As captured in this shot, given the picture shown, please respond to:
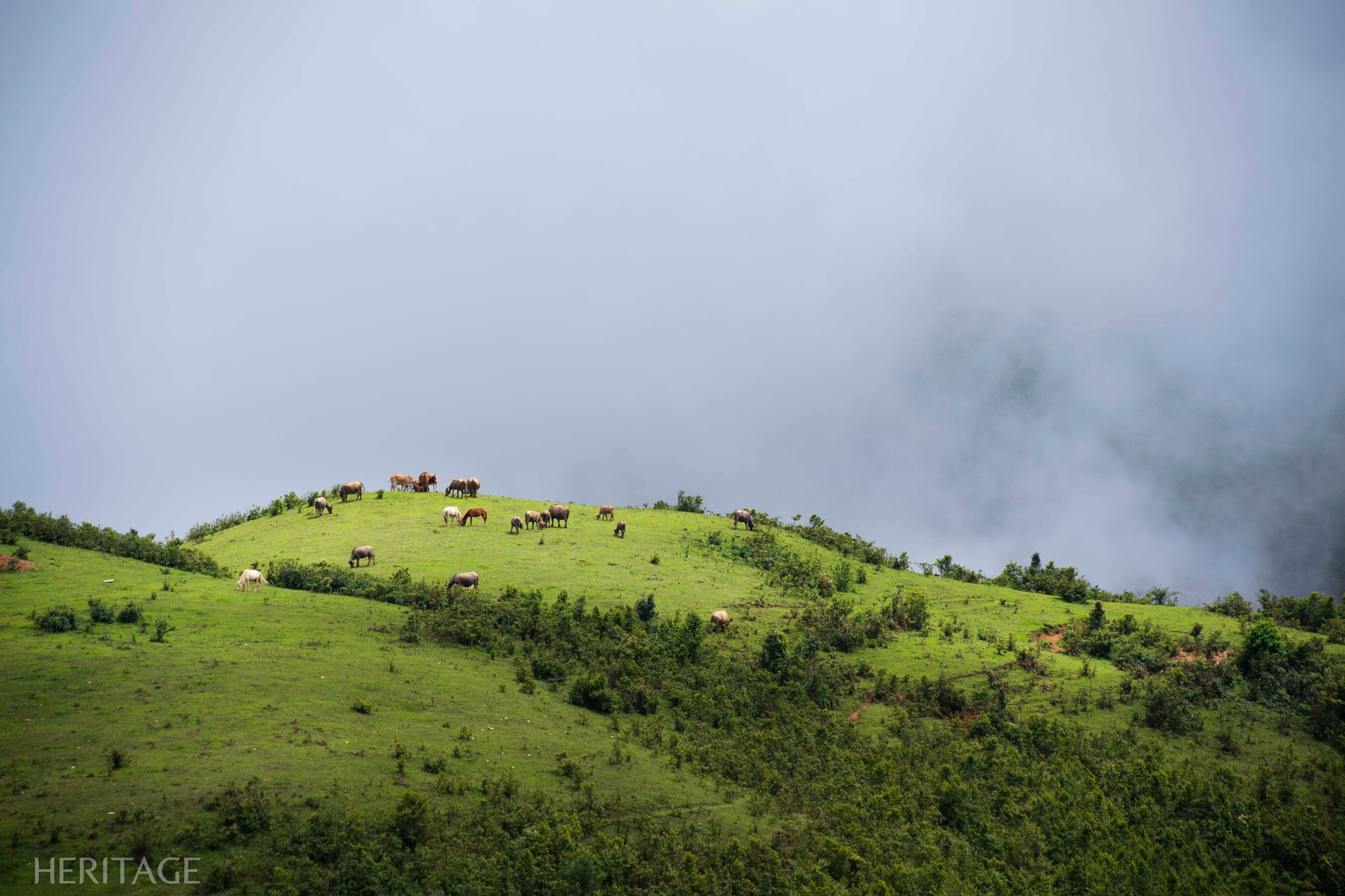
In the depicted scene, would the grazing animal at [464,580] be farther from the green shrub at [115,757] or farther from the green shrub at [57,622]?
the green shrub at [115,757]

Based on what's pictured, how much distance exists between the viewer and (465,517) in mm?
49094

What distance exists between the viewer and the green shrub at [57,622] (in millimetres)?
24609

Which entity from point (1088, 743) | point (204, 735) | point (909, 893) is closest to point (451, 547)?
point (204, 735)

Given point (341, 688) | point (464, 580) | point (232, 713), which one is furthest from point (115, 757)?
point (464, 580)

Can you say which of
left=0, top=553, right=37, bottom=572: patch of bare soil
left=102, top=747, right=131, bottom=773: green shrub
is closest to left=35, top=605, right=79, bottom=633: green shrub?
left=0, top=553, right=37, bottom=572: patch of bare soil

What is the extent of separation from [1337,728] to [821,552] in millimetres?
29958

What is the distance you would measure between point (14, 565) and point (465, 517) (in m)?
23.1

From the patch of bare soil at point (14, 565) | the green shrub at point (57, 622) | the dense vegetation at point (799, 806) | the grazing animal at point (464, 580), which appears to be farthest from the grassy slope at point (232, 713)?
the grazing animal at point (464, 580)

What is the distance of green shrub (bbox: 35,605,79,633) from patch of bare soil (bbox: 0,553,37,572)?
20.5 feet

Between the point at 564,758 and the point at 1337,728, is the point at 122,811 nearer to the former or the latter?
the point at 564,758

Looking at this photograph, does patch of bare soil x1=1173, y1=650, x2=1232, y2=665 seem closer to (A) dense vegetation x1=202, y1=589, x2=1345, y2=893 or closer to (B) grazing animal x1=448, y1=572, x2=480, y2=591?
(A) dense vegetation x1=202, y1=589, x2=1345, y2=893

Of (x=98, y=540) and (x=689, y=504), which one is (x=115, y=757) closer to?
(x=98, y=540)

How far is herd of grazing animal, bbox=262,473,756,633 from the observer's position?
3719 centimetres

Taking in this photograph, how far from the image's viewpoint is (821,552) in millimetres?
54750
